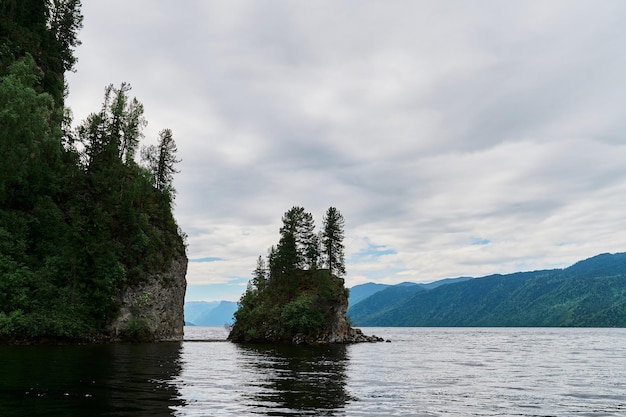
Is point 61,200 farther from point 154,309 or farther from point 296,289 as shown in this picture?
point 296,289

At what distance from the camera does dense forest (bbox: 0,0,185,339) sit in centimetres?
6166

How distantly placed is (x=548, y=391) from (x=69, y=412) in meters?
25.9

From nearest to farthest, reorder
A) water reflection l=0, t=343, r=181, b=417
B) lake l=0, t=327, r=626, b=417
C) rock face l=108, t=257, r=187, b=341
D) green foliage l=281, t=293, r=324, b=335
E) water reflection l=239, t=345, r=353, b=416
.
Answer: water reflection l=0, t=343, r=181, b=417
lake l=0, t=327, r=626, b=417
water reflection l=239, t=345, r=353, b=416
rock face l=108, t=257, r=187, b=341
green foliage l=281, t=293, r=324, b=335

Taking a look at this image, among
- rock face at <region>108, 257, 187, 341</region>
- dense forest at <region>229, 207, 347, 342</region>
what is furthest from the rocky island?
rock face at <region>108, 257, 187, 341</region>

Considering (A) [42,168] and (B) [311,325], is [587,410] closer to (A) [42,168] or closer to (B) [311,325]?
(A) [42,168]

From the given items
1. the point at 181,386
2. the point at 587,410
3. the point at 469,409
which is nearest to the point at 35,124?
the point at 181,386

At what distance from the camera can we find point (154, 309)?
85938 mm

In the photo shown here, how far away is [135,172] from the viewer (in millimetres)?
89875

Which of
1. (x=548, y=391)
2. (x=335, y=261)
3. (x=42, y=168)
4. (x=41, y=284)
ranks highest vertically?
(x=42, y=168)

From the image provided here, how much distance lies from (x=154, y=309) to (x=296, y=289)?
40166mm

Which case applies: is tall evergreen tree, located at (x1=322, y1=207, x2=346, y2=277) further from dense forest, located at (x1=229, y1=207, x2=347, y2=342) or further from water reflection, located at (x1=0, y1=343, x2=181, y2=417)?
water reflection, located at (x1=0, y1=343, x2=181, y2=417)

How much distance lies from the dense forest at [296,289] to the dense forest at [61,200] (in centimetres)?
2711

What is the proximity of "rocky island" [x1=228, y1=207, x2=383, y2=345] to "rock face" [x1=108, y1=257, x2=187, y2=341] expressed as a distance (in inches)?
877

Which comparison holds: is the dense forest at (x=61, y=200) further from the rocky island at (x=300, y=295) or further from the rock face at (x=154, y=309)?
the rocky island at (x=300, y=295)
